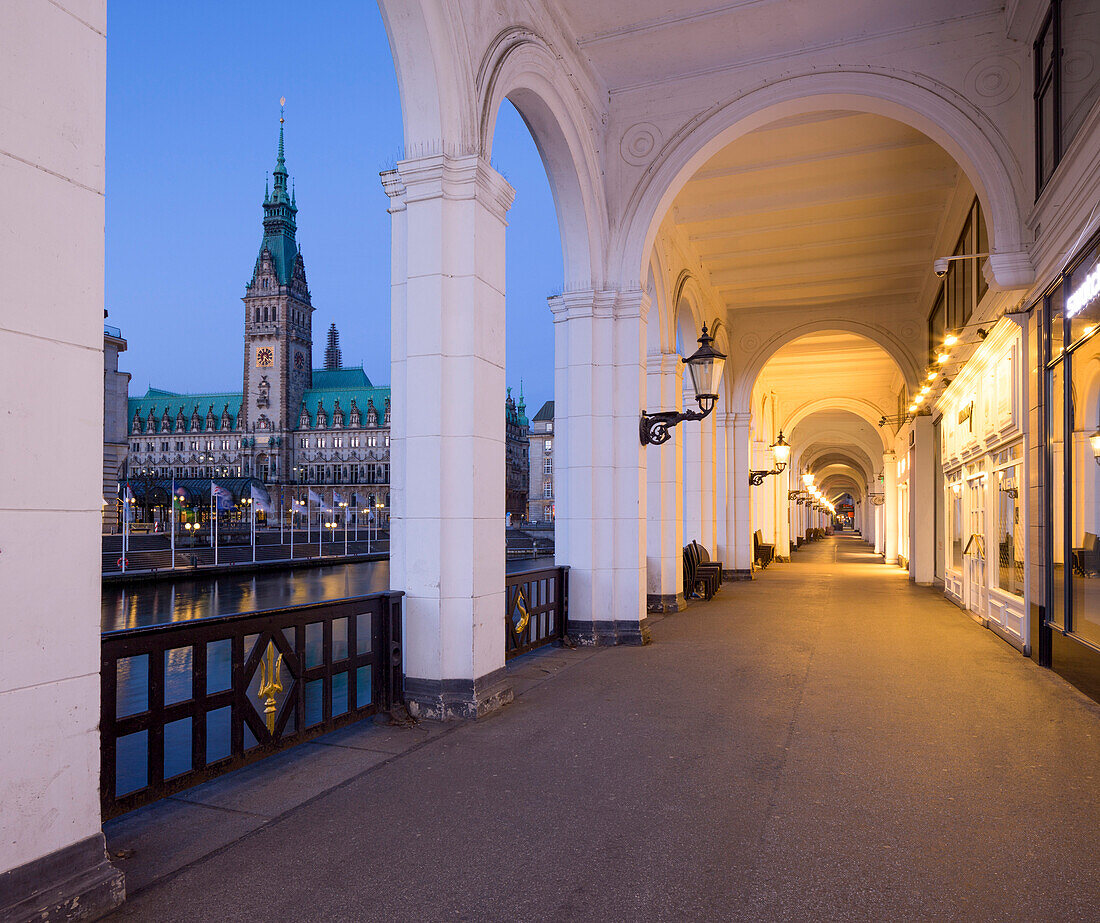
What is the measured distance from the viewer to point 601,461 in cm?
916

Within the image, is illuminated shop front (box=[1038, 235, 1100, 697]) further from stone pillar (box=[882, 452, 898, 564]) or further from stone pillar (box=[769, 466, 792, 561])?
stone pillar (box=[882, 452, 898, 564])

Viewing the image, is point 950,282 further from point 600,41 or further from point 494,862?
point 494,862

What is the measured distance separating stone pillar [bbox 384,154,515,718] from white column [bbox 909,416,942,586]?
1395cm

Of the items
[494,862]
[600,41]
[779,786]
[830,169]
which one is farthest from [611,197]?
[494,862]

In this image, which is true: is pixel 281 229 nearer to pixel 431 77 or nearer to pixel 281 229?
pixel 281 229

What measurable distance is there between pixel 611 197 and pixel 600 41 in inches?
65.3

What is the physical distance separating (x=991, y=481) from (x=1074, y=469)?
4.10m

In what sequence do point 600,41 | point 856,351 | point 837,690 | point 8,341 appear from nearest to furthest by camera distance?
1. point 8,341
2. point 837,690
3. point 600,41
4. point 856,351

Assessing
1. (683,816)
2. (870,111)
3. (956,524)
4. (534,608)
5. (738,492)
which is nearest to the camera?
(683,816)

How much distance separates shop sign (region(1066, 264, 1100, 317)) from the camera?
595cm

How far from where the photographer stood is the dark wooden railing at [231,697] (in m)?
3.61

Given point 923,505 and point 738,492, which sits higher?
point 738,492

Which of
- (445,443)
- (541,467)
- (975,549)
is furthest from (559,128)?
(541,467)

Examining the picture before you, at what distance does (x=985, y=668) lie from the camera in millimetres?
7727
